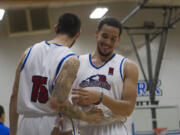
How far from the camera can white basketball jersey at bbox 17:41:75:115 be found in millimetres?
2898

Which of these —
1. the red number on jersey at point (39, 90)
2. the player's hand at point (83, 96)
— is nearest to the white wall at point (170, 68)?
the player's hand at point (83, 96)

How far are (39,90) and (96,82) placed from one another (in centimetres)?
97

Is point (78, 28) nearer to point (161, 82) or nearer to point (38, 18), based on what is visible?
point (38, 18)

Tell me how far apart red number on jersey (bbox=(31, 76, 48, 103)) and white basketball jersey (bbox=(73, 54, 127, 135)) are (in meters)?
0.91

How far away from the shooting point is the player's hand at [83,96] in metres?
3.15

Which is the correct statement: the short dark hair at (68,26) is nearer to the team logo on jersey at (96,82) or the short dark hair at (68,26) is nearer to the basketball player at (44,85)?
the basketball player at (44,85)

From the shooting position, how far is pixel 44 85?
9.52 feet

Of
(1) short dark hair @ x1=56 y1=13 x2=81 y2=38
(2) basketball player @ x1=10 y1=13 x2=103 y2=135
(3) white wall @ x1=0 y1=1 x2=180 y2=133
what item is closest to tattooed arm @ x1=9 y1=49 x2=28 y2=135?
(2) basketball player @ x1=10 y1=13 x2=103 y2=135

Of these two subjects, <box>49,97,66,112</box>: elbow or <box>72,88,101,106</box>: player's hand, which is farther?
<box>72,88,101,106</box>: player's hand

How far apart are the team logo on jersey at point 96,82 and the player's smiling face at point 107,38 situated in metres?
0.32

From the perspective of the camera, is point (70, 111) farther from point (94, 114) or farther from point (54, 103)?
point (94, 114)

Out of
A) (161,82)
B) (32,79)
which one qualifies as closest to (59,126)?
(32,79)

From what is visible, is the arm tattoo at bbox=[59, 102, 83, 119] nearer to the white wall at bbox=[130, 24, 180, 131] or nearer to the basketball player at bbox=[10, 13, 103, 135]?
the basketball player at bbox=[10, 13, 103, 135]

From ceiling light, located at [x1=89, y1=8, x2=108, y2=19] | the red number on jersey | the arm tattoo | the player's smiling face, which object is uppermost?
ceiling light, located at [x1=89, y1=8, x2=108, y2=19]
